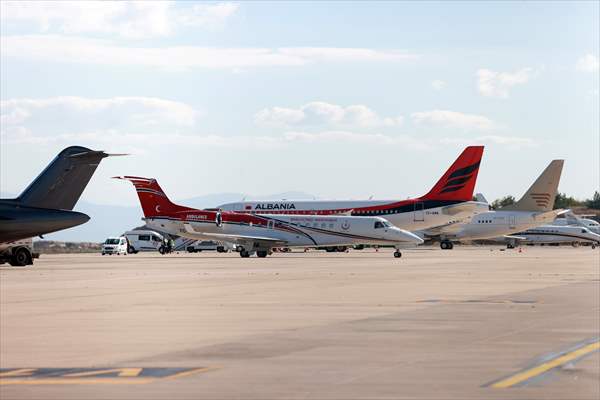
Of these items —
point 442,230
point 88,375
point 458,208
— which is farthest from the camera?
point 442,230

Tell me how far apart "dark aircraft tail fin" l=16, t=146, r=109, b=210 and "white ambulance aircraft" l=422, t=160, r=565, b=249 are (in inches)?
2584

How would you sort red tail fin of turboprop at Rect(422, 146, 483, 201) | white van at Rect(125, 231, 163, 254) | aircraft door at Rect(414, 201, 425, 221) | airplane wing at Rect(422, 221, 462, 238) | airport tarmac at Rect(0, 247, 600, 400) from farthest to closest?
white van at Rect(125, 231, 163, 254) < airplane wing at Rect(422, 221, 462, 238) < red tail fin of turboprop at Rect(422, 146, 483, 201) < aircraft door at Rect(414, 201, 425, 221) < airport tarmac at Rect(0, 247, 600, 400)

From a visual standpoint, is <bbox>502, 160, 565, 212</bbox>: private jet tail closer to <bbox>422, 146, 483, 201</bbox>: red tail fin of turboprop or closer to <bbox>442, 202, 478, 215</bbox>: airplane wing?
<bbox>422, 146, 483, 201</bbox>: red tail fin of turboprop

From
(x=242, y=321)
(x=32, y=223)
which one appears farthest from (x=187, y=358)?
(x=32, y=223)

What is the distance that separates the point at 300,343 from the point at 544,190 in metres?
108

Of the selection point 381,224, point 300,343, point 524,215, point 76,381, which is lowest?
point 76,381

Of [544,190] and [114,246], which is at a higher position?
[544,190]

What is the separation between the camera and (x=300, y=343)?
60.0ft

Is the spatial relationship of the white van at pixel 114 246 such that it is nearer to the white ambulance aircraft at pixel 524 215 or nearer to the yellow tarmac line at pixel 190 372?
the white ambulance aircraft at pixel 524 215

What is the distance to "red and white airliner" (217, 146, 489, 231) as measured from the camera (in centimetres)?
10312

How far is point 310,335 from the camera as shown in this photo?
19656 mm

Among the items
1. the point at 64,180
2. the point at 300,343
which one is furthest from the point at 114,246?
the point at 300,343

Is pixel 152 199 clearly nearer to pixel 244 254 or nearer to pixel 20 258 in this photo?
pixel 244 254

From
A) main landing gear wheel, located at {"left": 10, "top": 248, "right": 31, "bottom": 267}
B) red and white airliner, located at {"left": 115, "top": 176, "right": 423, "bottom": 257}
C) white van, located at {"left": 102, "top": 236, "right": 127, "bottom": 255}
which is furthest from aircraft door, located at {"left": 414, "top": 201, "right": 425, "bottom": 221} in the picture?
main landing gear wheel, located at {"left": 10, "top": 248, "right": 31, "bottom": 267}
